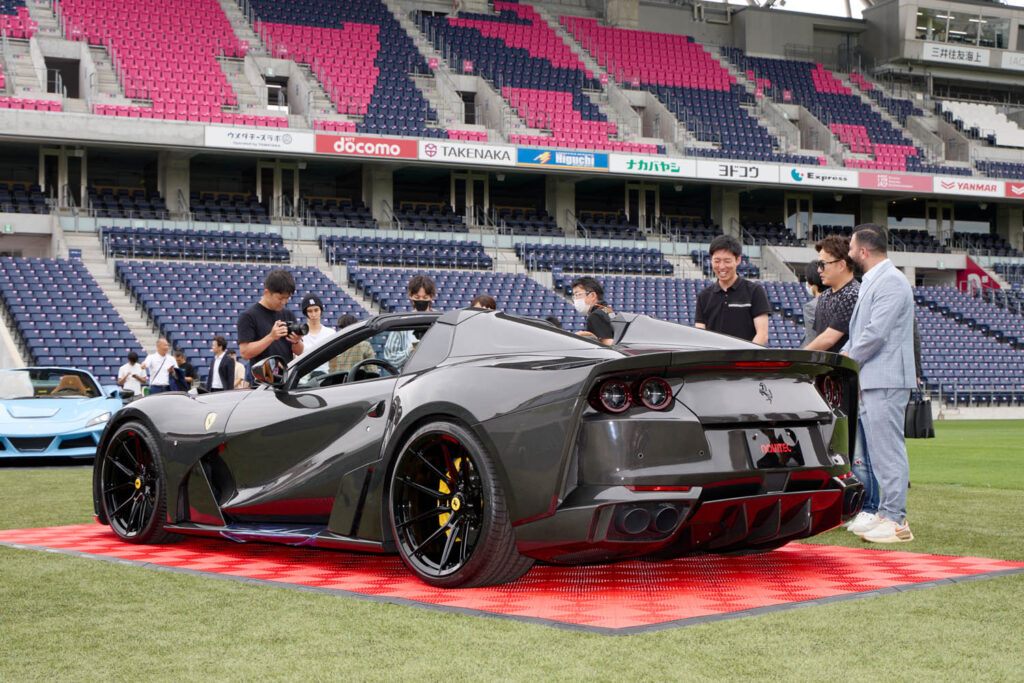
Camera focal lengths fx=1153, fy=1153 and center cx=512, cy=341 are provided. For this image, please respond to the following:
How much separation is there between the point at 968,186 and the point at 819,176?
5.95 meters

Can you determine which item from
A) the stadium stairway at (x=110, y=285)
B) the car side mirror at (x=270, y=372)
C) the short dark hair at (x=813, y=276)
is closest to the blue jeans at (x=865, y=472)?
the short dark hair at (x=813, y=276)

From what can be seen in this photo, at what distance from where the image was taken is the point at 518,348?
187 inches

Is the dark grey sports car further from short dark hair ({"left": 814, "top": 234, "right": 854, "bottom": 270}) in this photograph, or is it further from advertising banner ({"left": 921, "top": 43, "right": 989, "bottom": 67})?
advertising banner ({"left": 921, "top": 43, "right": 989, "bottom": 67})

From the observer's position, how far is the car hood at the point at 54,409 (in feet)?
38.8

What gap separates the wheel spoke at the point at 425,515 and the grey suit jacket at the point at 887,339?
2636 mm

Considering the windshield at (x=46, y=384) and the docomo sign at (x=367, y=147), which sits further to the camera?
the docomo sign at (x=367, y=147)

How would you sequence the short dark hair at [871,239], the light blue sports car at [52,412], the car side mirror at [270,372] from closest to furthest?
the car side mirror at [270,372] < the short dark hair at [871,239] < the light blue sports car at [52,412]

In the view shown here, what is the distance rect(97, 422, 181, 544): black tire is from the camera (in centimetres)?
599

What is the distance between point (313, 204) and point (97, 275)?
948 centimetres

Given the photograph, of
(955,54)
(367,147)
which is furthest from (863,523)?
(955,54)

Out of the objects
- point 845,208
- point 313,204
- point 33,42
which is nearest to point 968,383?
point 845,208

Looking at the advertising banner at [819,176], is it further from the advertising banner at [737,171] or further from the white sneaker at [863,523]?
the white sneaker at [863,523]

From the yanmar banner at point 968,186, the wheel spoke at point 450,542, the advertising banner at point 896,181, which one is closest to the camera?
the wheel spoke at point 450,542

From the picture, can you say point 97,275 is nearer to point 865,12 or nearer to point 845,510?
point 845,510
